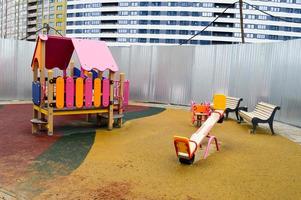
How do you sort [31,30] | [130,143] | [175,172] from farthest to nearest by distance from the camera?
[31,30] < [130,143] < [175,172]

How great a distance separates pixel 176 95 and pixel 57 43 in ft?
25.6

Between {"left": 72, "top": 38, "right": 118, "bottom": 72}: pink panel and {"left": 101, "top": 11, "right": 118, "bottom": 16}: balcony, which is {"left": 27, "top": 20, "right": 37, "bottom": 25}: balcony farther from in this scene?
{"left": 72, "top": 38, "right": 118, "bottom": 72}: pink panel

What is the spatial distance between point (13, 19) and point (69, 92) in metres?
160

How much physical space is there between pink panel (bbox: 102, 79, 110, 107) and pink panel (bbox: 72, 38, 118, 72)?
0.43 meters

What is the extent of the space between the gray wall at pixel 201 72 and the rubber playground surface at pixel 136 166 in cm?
351

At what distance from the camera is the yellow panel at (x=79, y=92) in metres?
9.27

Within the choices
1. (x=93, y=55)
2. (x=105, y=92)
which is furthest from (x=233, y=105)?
(x=93, y=55)

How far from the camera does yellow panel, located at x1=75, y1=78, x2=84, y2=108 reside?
927 cm

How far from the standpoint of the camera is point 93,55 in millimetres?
9742

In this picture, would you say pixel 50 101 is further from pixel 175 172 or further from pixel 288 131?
pixel 288 131

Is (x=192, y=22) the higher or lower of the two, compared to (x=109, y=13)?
lower

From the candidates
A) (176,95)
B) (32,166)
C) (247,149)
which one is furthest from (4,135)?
(176,95)

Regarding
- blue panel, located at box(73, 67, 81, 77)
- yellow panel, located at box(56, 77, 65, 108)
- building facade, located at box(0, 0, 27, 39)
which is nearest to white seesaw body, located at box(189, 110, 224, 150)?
yellow panel, located at box(56, 77, 65, 108)

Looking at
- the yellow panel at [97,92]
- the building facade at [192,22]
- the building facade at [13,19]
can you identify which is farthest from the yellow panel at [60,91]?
the building facade at [13,19]
